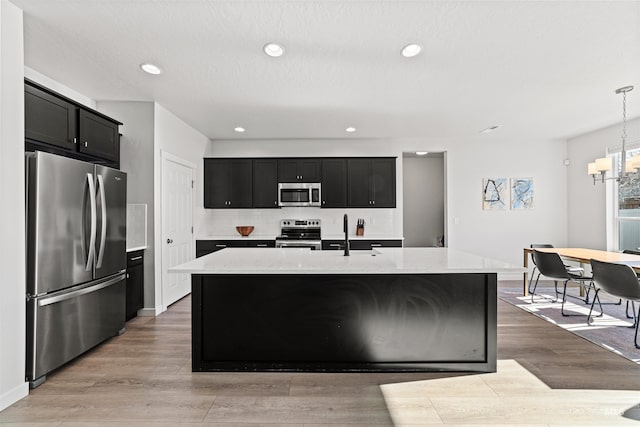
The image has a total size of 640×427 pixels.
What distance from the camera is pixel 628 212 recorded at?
201 inches

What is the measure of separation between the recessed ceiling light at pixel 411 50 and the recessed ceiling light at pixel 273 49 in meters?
0.98

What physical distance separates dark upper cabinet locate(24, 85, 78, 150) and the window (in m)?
6.67

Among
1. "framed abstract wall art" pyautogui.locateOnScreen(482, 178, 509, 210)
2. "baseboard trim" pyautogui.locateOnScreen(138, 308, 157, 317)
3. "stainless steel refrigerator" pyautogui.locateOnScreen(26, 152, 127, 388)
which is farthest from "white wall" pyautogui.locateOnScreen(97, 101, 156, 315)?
"framed abstract wall art" pyautogui.locateOnScreen(482, 178, 509, 210)

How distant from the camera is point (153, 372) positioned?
262 centimetres

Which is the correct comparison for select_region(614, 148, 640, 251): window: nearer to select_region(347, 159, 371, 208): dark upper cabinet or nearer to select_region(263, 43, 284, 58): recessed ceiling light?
select_region(347, 159, 371, 208): dark upper cabinet

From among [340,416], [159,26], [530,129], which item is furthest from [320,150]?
[340,416]

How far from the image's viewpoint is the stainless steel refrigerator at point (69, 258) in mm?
2359

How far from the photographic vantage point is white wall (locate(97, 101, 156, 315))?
4.04m

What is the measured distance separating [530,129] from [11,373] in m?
6.56

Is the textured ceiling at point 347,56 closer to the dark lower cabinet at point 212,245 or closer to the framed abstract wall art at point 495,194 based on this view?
the framed abstract wall art at point 495,194

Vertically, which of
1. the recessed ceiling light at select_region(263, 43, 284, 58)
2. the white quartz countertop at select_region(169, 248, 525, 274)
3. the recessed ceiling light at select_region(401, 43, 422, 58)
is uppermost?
the recessed ceiling light at select_region(263, 43, 284, 58)

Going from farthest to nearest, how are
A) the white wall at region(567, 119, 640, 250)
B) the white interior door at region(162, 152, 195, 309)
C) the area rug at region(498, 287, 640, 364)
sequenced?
the white wall at region(567, 119, 640, 250) < the white interior door at region(162, 152, 195, 309) < the area rug at region(498, 287, 640, 364)

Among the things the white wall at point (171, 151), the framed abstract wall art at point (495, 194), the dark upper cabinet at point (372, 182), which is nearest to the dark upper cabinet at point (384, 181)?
the dark upper cabinet at point (372, 182)

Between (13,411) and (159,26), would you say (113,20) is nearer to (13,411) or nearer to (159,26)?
(159,26)
